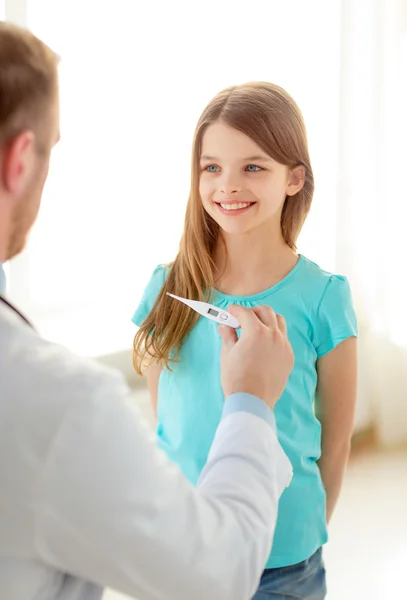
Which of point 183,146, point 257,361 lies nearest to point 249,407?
point 257,361

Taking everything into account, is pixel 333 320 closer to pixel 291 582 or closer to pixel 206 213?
pixel 206 213

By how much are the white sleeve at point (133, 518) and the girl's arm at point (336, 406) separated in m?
0.61

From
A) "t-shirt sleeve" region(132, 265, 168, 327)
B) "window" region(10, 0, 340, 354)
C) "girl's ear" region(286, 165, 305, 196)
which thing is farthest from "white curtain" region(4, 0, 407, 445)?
"girl's ear" region(286, 165, 305, 196)

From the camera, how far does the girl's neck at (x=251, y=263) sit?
1402 millimetres

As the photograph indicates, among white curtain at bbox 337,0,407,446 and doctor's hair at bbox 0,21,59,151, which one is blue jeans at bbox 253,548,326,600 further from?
white curtain at bbox 337,0,407,446

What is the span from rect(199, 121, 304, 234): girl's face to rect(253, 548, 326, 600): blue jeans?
0.59 meters

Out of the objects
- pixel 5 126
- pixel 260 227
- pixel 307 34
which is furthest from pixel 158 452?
pixel 307 34

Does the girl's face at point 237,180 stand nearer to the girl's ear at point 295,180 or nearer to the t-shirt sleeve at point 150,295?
the girl's ear at point 295,180

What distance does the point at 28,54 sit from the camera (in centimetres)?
74

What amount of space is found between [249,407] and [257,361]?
0.07m

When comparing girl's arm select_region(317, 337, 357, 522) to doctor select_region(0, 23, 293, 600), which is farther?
girl's arm select_region(317, 337, 357, 522)

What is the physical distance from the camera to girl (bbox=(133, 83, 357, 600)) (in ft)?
4.38

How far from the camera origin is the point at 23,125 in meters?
0.74

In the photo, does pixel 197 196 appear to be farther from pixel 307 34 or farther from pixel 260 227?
pixel 307 34
